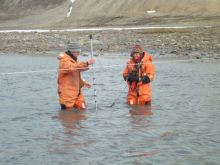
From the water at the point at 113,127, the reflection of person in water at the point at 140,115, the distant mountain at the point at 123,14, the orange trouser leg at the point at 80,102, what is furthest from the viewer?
the distant mountain at the point at 123,14

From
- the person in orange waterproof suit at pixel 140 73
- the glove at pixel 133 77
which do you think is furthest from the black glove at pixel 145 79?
the glove at pixel 133 77

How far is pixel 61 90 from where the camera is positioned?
7.27 meters

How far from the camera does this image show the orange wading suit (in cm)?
699

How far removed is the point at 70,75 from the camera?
7207 millimetres

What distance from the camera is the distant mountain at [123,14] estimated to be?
69.0 m

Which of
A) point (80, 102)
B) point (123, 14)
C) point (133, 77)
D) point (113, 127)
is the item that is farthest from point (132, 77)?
point (123, 14)

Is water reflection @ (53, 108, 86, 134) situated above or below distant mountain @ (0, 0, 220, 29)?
below

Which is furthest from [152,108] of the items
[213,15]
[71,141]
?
[213,15]

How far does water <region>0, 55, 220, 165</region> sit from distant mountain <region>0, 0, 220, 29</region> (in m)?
53.5

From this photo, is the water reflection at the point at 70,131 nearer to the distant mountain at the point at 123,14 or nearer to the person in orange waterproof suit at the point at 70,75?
the person in orange waterproof suit at the point at 70,75

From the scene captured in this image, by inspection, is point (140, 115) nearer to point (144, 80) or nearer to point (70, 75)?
point (144, 80)

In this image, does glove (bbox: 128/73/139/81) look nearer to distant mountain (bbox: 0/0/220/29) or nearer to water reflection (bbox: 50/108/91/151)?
water reflection (bbox: 50/108/91/151)

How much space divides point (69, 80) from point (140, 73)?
1.54m

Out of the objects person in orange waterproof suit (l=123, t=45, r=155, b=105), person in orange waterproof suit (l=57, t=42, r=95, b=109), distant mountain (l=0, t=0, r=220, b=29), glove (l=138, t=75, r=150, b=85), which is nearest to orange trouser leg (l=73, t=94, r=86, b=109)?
person in orange waterproof suit (l=57, t=42, r=95, b=109)
